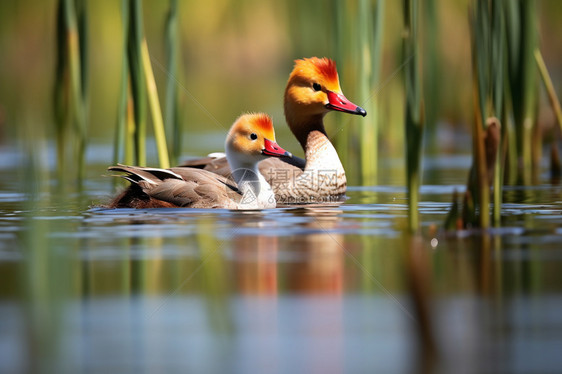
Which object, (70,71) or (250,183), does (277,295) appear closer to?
(250,183)

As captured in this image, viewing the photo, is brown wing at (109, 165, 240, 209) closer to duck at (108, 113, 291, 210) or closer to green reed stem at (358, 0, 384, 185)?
duck at (108, 113, 291, 210)

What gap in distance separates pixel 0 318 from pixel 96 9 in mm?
17715

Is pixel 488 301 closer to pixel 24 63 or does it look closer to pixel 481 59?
pixel 481 59

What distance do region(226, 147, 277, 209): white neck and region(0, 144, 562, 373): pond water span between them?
69cm

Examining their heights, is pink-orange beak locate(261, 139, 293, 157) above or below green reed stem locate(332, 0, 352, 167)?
below

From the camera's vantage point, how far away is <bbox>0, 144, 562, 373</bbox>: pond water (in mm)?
3646

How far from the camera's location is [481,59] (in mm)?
5367

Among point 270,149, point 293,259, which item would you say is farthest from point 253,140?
point 293,259

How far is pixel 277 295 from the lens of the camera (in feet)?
15.1

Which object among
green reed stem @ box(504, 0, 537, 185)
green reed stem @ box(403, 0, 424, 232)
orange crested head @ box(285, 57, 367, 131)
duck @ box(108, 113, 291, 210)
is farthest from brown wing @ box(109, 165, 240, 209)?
green reed stem @ box(403, 0, 424, 232)

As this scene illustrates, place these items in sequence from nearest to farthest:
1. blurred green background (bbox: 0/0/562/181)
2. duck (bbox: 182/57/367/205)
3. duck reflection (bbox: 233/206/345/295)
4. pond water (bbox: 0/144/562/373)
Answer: pond water (bbox: 0/144/562/373)
duck reflection (bbox: 233/206/345/295)
duck (bbox: 182/57/367/205)
blurred green background (bbox: 0/0/562/181)

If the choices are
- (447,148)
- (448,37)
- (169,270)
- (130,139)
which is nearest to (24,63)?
(448,37)

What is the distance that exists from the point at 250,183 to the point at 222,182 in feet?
0.73

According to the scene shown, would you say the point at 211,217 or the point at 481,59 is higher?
the point at 481,59
